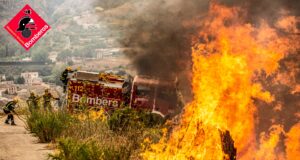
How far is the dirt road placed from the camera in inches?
484

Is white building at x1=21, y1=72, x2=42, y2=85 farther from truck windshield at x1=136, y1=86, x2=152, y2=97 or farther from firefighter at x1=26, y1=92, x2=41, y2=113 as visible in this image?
truck windshield at x1=136, y1=86, x2=152, y2=97

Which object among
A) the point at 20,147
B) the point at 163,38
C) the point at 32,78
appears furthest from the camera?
the point at 32,78

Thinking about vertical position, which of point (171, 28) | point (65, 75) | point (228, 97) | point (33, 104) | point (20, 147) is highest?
point (171, 28)

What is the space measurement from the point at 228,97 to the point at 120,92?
1011cm

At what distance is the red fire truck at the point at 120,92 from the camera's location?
18969mm

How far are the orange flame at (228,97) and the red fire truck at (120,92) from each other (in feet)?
14.7

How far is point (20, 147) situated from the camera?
546 inches

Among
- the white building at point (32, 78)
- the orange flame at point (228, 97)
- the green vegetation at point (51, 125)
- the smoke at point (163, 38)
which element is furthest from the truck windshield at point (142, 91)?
the white building at point (32, 78)

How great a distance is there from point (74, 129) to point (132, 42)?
47.8 ft

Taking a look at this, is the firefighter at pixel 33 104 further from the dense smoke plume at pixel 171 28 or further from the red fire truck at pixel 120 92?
the dense smoke plume at pixel 171 28

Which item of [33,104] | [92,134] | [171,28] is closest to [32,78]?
[171,28]

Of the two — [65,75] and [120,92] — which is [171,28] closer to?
[120,92]

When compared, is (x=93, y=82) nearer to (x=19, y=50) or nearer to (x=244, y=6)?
(x=244, y=6)

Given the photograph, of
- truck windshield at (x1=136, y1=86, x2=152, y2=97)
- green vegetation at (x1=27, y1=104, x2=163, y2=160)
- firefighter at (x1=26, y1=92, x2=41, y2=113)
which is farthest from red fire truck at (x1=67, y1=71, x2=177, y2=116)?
firefighter at (x1=26, y1=92, x2=41, y2=113)
